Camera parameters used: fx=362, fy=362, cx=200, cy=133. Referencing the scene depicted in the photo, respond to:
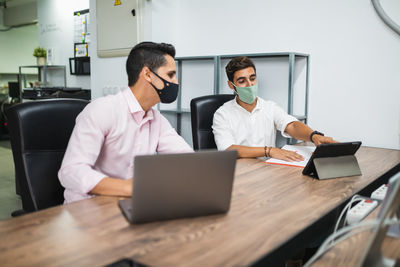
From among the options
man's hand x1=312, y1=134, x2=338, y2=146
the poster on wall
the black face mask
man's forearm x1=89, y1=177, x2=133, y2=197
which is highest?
the poster on wall

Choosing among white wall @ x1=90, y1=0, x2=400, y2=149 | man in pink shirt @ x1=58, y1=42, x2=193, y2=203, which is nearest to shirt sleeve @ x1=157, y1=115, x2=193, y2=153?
man in pink shirt @ x1=58, y1=42, x2=193, y2=203

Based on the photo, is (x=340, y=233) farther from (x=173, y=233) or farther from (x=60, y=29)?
(x=60, y=29)

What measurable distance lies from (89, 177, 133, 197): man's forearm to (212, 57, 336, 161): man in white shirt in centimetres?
107

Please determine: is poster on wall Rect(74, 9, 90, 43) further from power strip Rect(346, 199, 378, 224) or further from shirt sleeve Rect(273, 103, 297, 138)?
power strip Rect(346, 199, 378, 224)

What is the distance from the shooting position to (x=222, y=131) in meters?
2.29

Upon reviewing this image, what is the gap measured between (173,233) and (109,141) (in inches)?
27.8

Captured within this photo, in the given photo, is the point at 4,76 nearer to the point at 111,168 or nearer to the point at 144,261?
the point at 111,168

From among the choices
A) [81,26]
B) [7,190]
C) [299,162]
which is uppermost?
[81,26]

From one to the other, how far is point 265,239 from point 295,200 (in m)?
0.37

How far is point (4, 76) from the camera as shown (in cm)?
862

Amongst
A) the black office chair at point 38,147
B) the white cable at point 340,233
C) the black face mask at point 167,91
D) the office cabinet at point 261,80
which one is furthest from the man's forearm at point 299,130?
the black office chair at point 38,147

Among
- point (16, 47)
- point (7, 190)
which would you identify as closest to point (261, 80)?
point (7, 190)

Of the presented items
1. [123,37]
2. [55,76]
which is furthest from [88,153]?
[55,76]

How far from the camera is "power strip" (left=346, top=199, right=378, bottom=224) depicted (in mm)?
1109
